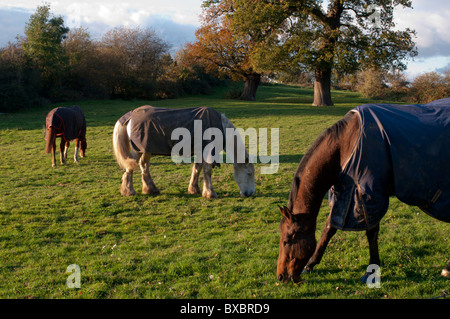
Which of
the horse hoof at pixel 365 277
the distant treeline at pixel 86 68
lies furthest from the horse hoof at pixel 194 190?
the distant treeline at pixel 86 68

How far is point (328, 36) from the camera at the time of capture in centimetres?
2655

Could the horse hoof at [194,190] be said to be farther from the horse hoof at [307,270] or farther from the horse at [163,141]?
the horse hoof at [307,270]

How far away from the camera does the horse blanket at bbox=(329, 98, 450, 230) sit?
3.65 metres

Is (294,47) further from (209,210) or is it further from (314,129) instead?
(209,210)

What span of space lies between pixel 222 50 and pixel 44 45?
16.5m

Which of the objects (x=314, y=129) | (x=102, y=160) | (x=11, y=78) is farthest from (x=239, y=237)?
(x=11, y=78)

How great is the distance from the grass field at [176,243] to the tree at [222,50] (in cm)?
2708

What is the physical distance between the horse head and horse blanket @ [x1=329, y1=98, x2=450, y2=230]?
0.33 m

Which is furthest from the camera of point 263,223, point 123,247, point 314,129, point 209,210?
point 314,129

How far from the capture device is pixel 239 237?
6.03m

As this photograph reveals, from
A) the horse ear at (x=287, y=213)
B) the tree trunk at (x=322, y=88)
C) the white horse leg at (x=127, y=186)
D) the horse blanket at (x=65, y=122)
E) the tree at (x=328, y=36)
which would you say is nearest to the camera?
the horse ear at (x=287, y=213)

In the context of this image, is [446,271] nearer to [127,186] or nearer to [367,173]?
[367,173]

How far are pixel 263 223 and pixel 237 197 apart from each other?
183cm

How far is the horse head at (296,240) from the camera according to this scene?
398cm
